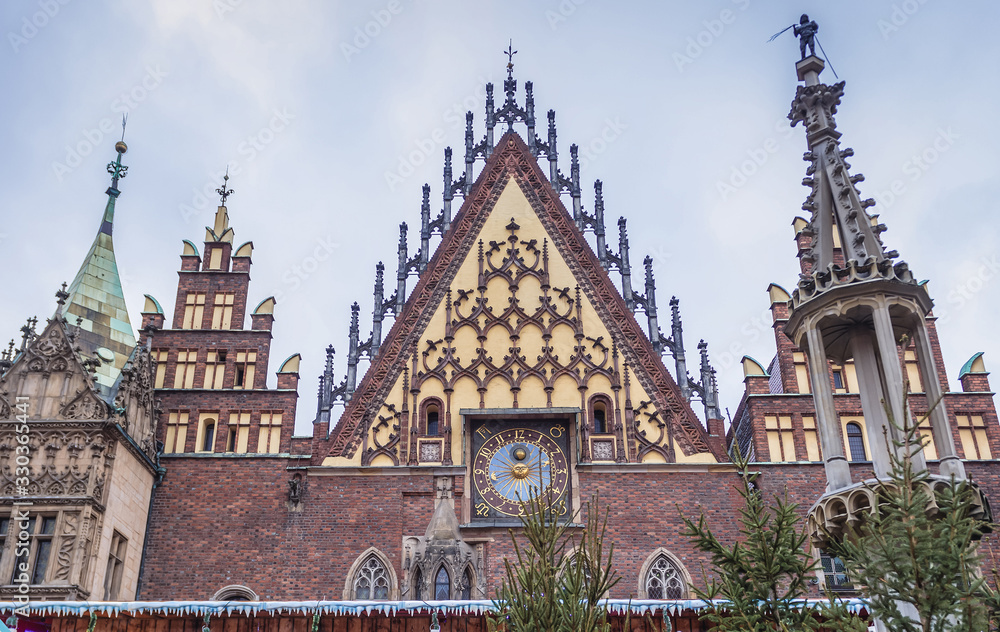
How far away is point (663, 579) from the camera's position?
1811 cm

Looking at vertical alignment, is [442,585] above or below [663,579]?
below

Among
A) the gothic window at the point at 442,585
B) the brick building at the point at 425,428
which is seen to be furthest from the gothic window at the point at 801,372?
the gothic window at the point at 442,585

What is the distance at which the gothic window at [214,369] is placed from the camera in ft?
65.2

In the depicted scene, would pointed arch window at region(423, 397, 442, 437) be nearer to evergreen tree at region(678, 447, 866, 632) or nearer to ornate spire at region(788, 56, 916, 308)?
ornate spire at region(788, 56, 916, 308)

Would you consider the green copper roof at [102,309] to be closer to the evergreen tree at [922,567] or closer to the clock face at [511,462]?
the clock face at [511,462]

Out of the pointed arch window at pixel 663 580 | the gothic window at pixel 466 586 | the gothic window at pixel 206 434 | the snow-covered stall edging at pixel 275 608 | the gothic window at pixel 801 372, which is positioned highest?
the gothic window at pixel 801 372

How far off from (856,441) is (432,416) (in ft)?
25.9

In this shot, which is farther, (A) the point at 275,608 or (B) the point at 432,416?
(B) the point at 432,416

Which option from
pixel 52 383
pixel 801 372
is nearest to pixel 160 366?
pixel 52 383

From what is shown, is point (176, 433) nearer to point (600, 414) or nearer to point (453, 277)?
point (453, 277)

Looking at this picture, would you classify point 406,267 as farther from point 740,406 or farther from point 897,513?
point 897,513

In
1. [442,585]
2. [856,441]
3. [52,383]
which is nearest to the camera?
[442,585]

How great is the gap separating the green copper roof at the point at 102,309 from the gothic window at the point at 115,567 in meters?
2.56

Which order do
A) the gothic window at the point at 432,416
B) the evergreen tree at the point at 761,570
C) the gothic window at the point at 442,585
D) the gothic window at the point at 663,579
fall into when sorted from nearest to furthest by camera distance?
the evergreen tree at the point at 761,570, the gothic window at the point at 442,585, the gothic window at the point at 663,579, the gothic window at the point at 432,416
